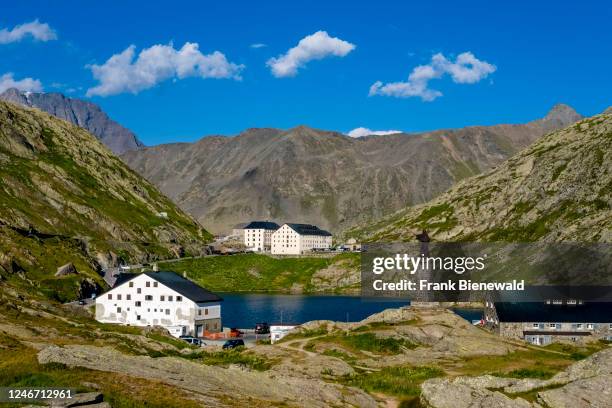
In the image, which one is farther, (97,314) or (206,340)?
(97,314)

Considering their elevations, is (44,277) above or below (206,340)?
above

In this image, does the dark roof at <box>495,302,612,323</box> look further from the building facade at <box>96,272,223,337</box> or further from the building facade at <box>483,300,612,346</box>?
the building facade at <box>96,272,223,337</box>

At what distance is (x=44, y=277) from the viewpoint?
496 ft

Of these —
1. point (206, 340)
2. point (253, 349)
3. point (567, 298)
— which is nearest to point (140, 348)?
point (253, 349)

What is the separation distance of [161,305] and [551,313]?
207 ft

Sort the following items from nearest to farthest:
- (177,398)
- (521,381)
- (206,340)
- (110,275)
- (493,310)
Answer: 1. (177,398)
2. (521,381)
3. (206,340)
4. (493,310)
5. (110,275)

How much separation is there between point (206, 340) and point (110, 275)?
9516 centimetres

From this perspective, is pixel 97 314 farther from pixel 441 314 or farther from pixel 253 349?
pixel 441 314

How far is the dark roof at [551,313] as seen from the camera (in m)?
115

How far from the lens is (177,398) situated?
3950 cm

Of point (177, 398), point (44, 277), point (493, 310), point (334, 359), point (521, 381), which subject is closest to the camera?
point (177, 398)

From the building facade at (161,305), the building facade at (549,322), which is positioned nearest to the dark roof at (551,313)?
the building facade at (549,322)

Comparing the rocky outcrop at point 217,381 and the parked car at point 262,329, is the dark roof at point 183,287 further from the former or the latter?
the rocky outcrop at point 217,381

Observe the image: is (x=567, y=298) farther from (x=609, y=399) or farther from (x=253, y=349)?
(x=609, y=399)
